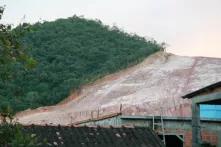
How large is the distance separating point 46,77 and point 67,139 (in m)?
35.0

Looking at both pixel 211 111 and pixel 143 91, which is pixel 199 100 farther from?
pixel 143 91

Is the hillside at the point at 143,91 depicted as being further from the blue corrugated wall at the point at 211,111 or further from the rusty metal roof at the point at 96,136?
the rusty metal roof at the point at 96,136

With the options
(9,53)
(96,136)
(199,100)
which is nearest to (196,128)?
(199,100)

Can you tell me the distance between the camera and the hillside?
29109mm

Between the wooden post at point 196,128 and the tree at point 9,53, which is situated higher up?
the tree at point 9,53

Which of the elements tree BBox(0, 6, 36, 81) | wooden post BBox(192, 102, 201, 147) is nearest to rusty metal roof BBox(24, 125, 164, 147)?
wooden post BBox(192, 102, 201, 147)

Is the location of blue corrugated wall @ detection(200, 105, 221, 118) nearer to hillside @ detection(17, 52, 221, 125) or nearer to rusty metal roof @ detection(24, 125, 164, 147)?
hillside @ detection(17, 52, 221, 125)

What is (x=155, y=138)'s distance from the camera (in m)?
12.1

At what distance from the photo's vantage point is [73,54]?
52.3m

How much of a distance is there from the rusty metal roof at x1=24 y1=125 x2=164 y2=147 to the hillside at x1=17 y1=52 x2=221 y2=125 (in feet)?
43.3

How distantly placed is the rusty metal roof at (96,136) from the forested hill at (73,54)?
26350mm

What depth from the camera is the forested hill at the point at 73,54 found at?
43500 millimetres

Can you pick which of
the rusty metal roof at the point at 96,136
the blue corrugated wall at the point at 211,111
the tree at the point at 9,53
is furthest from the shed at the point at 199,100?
the blue corrugated wall at the point at 211,111

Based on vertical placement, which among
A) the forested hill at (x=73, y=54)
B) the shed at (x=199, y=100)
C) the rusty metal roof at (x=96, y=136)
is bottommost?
the rusty metal roof at (x=96, y=136)
